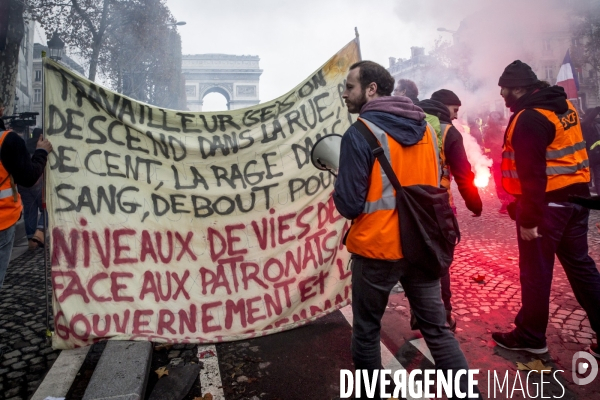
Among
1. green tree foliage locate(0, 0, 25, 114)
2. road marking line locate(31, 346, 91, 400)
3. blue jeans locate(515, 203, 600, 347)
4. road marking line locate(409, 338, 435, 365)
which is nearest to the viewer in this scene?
road marking line locate(31, 346, 91, 400)

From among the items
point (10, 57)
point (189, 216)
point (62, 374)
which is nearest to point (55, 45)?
point (10, 57)

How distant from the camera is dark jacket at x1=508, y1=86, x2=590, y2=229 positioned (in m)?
2.66

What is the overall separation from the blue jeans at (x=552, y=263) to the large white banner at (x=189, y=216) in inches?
53.3

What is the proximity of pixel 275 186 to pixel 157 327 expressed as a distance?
1.41m

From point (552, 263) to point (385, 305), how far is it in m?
1.50

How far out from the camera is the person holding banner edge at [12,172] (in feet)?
9.30

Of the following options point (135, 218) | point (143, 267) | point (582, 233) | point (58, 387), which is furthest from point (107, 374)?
point (582, 233)

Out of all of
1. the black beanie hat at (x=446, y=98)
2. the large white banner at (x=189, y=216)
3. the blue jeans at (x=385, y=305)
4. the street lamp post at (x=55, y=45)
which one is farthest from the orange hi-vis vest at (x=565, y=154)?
the street lamp post at (x=55, y=45)

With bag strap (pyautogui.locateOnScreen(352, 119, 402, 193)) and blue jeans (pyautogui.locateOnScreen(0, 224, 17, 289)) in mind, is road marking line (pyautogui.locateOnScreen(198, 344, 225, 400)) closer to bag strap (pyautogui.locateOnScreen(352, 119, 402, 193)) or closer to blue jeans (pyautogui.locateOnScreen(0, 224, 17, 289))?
blue jeans (pyautogui.locateOnScreen(0, 224, 17, 289))

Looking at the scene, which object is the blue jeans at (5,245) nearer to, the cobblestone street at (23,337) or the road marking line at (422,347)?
the cobblestone street at (23,337)

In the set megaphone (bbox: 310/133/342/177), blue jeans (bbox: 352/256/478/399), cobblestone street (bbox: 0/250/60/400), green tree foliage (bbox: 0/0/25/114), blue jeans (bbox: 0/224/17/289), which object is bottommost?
cobblestone street (bbox: 0/250/60/400)

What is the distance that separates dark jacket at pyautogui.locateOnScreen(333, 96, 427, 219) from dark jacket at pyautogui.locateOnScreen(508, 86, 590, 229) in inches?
41.6

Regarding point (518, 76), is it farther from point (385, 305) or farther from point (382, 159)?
point (385, 305)

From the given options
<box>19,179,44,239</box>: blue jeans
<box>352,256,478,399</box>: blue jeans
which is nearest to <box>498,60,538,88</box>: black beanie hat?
<box>352,256,478,399</box>: blue jeans
